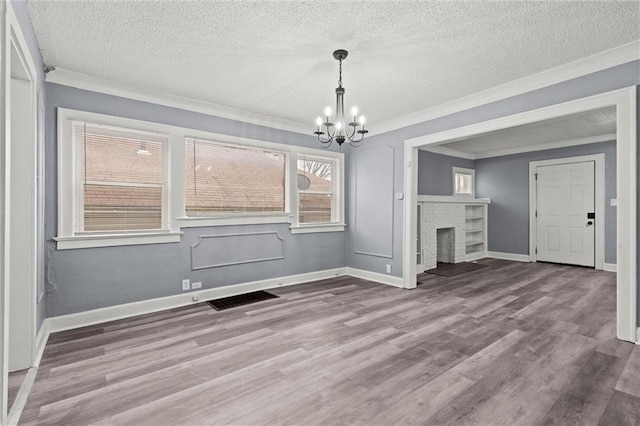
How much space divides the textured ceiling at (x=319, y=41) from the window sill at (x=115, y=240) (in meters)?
1.69

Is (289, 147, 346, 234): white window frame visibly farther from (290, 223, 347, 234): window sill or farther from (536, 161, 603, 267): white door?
(536, 161, 603, 267): white door

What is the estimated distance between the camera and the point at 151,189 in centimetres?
373

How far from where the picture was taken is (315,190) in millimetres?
5363

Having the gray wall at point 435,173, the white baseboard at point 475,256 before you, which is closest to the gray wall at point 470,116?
the gray wall at point 435,173

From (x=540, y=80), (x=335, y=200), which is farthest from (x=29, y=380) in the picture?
(x=540, y=80)

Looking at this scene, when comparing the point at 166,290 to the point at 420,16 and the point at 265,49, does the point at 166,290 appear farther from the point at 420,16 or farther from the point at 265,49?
the point at 420,16

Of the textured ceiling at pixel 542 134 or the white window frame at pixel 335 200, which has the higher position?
the textured ceiling at pixel 542 134

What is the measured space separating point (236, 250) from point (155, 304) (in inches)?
46.6

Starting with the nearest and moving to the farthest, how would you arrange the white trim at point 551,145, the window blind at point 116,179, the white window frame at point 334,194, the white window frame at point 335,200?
1. the window blind at point 116,179
2. the white window frame at point 334,194
3. the white window frame at point 335,200
4. the white trim at point 551,145

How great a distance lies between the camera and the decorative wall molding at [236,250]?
4.04 metres

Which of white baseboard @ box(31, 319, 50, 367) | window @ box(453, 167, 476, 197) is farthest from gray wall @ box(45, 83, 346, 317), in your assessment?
window @ box(453, 167, 476, 197)

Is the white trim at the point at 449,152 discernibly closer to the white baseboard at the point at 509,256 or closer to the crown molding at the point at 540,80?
the crown molding at the point at 540,80

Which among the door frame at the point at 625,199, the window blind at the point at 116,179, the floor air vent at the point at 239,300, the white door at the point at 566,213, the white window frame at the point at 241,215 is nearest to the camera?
the door frame at the point at 625,199

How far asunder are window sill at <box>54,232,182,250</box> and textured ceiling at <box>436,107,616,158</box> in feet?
15.6
